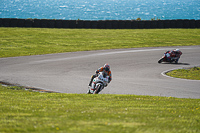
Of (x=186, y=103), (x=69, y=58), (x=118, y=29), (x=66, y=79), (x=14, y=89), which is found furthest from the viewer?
(x=118, y=29)

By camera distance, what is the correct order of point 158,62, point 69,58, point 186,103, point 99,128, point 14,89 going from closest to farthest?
point 99,128 → point 186,103 → point 14,89 → point 158,62 → point 69,58

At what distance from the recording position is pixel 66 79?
49.8 ft

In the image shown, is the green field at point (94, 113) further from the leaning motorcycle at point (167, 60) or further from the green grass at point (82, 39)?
the green grass at point (82, 39)

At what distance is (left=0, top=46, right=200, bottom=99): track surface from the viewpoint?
43.3ft

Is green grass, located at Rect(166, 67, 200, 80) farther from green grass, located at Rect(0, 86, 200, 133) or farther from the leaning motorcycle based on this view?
green grass, located at Rect(0, 86, 200, 133)

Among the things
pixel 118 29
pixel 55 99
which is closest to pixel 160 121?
pixel 55 99

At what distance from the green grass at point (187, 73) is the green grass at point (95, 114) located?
5.87 m

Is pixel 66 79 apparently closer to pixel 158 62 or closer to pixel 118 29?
pixel 158 62

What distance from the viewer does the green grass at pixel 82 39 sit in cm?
2808

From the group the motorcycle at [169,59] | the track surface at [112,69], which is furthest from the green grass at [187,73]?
the motorcycle at [169,59]

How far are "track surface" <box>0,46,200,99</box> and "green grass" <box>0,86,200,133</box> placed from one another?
2.22 meters

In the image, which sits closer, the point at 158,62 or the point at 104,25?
the point at 158,62

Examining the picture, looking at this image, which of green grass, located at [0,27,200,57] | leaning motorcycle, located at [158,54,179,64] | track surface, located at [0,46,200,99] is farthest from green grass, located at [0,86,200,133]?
green grass, located at [0,27,200,57]

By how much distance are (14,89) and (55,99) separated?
3.16 m
